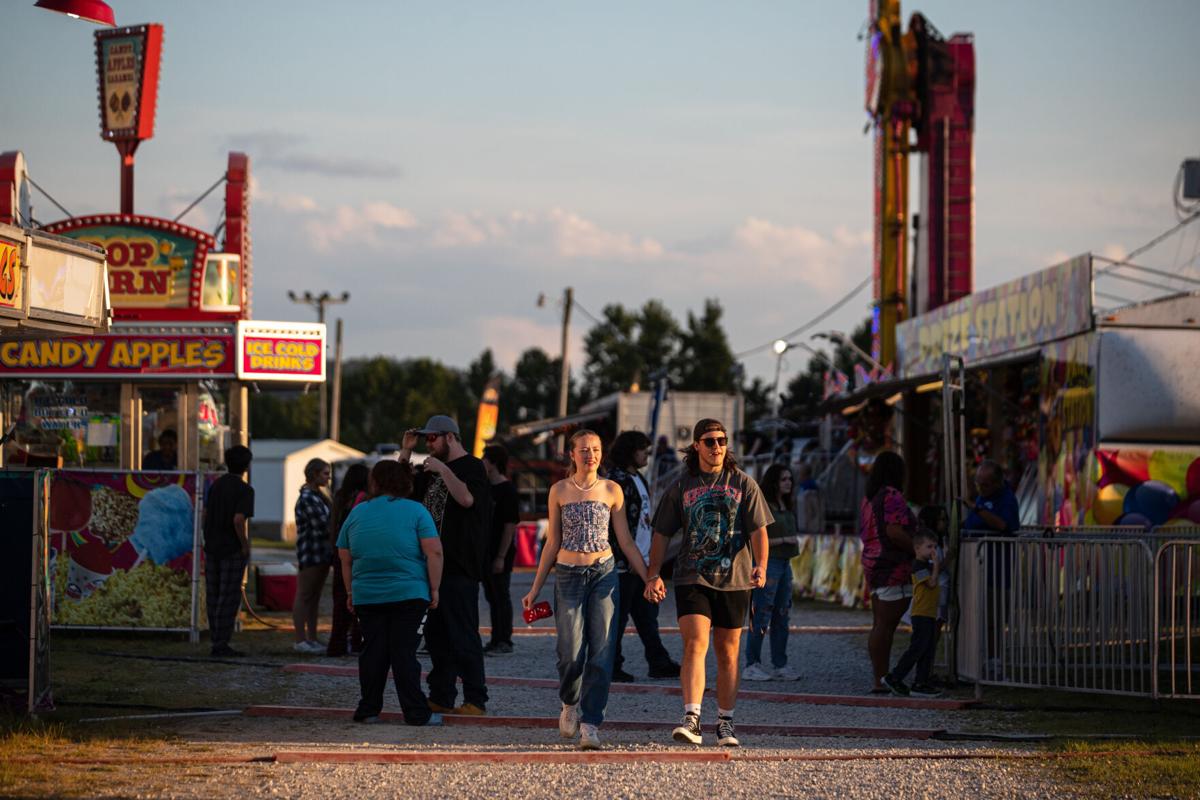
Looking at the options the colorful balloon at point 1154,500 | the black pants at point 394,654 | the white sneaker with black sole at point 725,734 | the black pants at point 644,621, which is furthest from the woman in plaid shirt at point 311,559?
the colorful balloon at point 1154,500

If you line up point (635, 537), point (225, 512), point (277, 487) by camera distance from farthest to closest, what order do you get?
point (277, 487) < point (225, 512) < point (635, 537)

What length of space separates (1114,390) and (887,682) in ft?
23.1

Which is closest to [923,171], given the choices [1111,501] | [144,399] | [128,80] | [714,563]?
[1111,501]

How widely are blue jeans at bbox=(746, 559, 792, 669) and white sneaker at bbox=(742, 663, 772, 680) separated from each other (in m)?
0.04

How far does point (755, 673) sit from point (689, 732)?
13.1 ft

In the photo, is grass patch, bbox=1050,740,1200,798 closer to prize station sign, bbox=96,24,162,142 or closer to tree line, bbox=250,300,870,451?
prize station sign, bbox=96,24,162,142

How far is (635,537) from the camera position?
11984 millimetres

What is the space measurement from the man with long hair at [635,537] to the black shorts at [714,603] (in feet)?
8.24

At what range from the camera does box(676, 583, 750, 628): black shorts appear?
8.95 metres

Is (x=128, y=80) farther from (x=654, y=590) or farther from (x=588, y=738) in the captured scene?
(x=588, y=738)

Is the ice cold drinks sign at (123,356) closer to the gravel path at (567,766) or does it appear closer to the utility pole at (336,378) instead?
the gravel path at (567,766)

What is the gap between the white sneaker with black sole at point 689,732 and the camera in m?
8.84

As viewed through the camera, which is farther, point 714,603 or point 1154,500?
point 1154,500

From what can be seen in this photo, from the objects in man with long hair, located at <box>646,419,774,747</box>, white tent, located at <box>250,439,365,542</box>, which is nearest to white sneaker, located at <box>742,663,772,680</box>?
man with long hair, located at <box>646,419,774,747</box>
